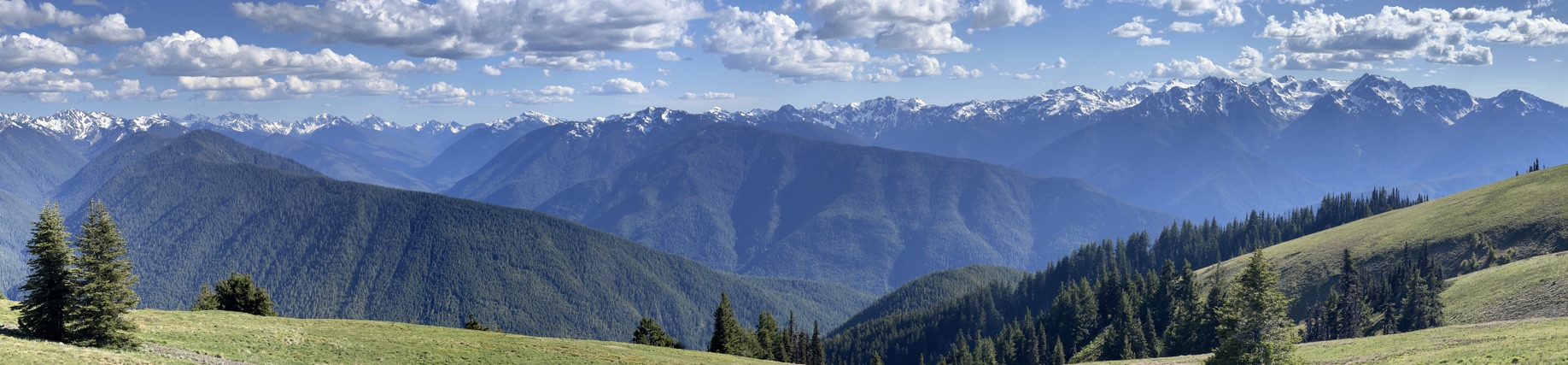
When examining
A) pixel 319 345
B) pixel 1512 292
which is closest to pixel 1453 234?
pixel 1512 292

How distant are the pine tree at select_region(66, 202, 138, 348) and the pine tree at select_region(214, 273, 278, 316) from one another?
134 ft

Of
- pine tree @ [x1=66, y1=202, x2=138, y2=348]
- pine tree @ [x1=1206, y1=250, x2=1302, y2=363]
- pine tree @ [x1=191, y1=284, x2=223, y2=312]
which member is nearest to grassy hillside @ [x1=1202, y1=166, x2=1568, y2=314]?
pine tree @ [x1=1206, y1=250, x2=1302, y2=363]

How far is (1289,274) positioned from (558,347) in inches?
4433

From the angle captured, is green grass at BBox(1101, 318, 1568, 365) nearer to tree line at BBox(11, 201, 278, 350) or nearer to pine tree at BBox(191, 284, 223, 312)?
tree line at BBox(11, 201, 278, 350)

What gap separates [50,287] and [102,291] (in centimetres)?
244

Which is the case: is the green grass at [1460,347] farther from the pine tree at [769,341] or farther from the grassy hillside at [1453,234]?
the grassy hillside at [1453,234]

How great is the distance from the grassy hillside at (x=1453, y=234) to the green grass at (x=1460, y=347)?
161 feet

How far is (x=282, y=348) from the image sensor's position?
163ft

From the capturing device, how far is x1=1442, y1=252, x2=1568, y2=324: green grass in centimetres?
8050

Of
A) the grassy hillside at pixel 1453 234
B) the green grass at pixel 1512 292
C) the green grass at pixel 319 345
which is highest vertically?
the grassy hillside at pixel 1453 234

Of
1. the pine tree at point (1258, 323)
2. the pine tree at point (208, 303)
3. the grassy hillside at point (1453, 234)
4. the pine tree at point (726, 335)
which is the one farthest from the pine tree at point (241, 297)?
the grassy hillside at point (1453, 234)

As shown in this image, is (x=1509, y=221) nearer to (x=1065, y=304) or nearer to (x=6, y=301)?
(x=1065, y=304)

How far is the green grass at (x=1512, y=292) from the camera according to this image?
8050cm

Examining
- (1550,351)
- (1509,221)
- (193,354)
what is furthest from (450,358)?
(1509,221)
